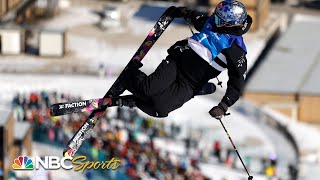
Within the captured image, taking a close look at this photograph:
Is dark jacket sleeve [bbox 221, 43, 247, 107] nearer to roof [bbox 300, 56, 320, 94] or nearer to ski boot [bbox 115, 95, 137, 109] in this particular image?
ski boot [bbox 115, 95, 137, 109]

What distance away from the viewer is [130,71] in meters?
16.6

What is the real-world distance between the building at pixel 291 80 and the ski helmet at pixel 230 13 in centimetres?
4222

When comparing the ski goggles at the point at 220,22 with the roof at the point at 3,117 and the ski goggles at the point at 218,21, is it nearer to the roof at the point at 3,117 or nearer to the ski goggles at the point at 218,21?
the ski goggles at the point at 218,21

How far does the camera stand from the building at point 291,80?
57938mm

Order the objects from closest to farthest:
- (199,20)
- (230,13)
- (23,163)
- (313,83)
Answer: (230,13)
(199,20)
(23,163)
(313,83)

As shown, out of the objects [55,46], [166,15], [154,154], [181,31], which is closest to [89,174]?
[154,154]

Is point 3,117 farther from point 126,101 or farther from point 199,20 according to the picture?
point 199,20

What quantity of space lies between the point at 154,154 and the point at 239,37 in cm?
2296

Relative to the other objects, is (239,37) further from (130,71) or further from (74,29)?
(74,29)

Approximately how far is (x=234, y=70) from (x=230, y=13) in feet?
3.05

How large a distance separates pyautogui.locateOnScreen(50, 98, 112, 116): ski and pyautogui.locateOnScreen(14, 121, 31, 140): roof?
21.1 metres

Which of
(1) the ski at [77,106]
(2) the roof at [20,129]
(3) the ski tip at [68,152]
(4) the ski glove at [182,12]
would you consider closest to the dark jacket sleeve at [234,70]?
(4) the ski glove at [182,12]

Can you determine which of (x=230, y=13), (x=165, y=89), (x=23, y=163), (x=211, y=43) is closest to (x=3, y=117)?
(x=23, y=163)

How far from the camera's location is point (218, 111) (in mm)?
15609
